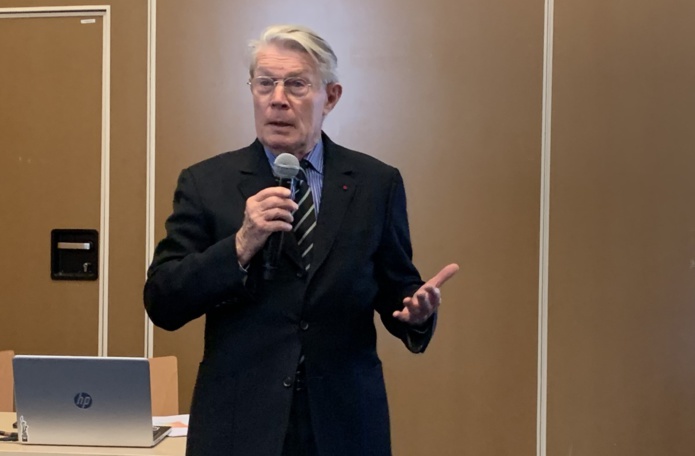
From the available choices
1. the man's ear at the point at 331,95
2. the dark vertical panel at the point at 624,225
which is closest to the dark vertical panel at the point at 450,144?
the dark vertical panel at the point at 624,225

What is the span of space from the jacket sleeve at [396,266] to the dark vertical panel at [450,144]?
1976 millimetres

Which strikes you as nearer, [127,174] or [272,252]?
[272,252]

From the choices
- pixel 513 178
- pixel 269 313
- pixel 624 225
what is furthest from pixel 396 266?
pixel 624 225

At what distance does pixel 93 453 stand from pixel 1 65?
2.63 meters

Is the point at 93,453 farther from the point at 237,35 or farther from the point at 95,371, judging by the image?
the point at 237,35

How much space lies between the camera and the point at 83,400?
2053 mm

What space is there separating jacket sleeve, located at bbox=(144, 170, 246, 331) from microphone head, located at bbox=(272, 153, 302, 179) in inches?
6.2

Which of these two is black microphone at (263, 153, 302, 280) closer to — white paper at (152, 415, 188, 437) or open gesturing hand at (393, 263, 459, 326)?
open gesturing hand at (393, 263, 459, 326)

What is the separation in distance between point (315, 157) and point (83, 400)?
938mm

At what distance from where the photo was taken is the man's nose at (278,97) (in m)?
1.61

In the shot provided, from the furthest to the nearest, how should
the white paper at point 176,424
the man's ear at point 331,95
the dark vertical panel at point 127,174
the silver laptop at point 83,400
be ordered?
the dark vertical panel at point 127,174 → the white paper at point 176,424 → the silver laptop at point 83,400 → the man's ear at point 331,95

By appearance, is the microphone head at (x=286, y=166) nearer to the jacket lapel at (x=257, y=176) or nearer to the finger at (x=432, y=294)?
the jacket lapel at (x=257, y=176)

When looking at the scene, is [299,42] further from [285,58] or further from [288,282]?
[288,282]

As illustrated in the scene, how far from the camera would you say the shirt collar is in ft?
5.48
